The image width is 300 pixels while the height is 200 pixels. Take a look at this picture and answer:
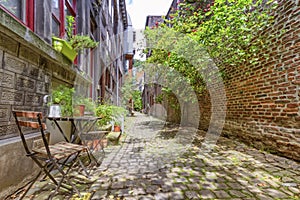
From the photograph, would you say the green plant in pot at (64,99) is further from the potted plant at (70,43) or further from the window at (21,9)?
the window at (21,9)

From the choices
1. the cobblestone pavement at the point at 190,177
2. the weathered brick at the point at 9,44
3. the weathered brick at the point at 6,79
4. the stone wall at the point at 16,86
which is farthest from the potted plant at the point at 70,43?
the cobblestone pavement at the point at 190,177

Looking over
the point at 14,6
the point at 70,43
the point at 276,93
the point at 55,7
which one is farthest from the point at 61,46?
the point at 276,93

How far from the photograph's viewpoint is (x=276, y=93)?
3.27 m

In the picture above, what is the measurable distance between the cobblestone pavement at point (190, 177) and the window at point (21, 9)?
2400mm

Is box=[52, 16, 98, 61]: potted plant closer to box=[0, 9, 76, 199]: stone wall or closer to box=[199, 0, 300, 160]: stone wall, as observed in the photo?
box=[0, 9, 76, 199]: stone wall

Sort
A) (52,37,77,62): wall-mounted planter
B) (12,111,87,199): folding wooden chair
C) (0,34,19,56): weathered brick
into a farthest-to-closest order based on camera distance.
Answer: (52,37,77,62): wall-mounted planter < (0,34,19,56): weathered brick < (12,111,87,199): folding wooden chair

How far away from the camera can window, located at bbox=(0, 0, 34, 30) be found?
2.19 meters

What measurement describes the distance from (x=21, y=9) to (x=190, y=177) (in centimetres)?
358

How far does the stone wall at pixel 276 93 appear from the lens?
9.50 feet

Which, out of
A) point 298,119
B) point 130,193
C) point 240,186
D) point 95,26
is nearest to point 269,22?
point 298,119

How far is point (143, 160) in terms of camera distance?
3166 mm

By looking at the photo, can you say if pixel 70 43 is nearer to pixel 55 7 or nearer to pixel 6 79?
pixel 55 7

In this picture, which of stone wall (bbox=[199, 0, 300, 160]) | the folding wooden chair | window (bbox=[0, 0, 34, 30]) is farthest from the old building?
stone wall (bbox=[199, 0, 300, 160])

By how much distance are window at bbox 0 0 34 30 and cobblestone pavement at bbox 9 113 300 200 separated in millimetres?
2400
